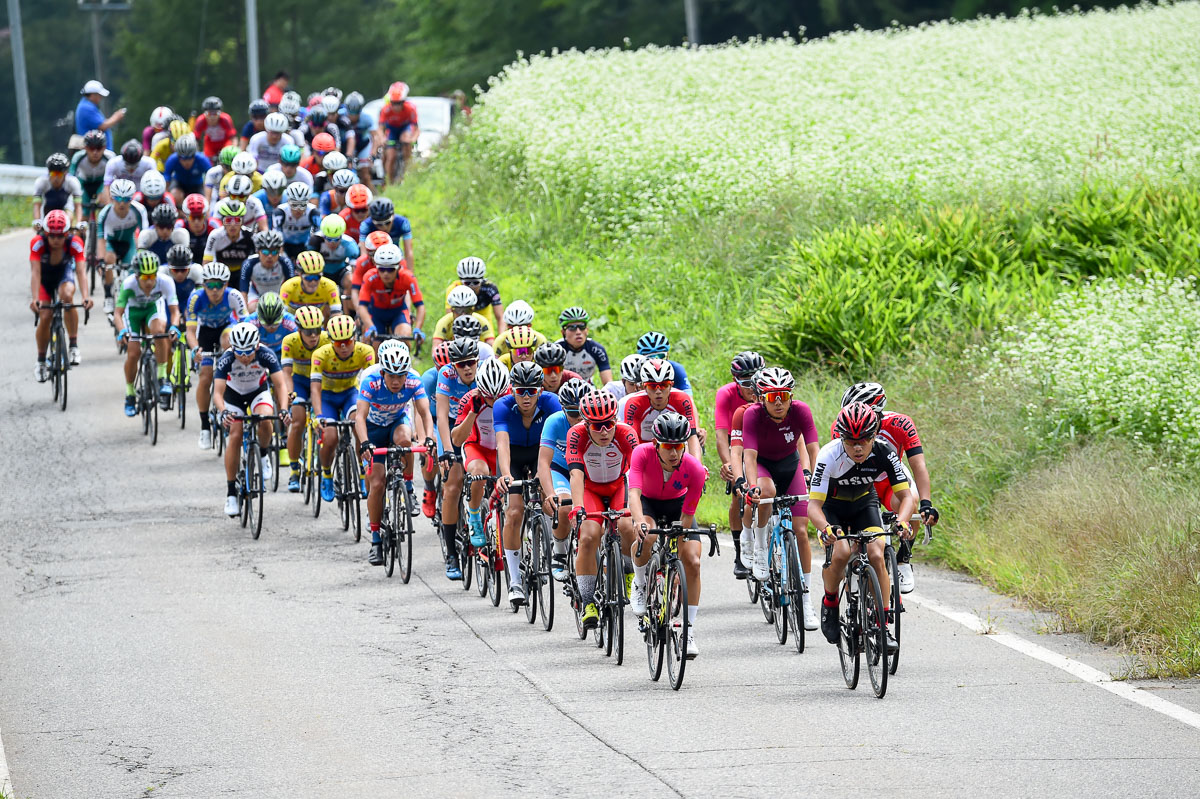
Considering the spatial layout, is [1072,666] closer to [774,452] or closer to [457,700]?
[774,452]

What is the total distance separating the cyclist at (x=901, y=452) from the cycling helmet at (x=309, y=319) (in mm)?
6348

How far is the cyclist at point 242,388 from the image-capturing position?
15672 mm

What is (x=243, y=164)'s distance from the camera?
2258cm

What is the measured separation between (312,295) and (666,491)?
7.88 m

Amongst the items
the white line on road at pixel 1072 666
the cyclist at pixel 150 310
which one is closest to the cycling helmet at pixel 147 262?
the cyclist at pixel 150 310

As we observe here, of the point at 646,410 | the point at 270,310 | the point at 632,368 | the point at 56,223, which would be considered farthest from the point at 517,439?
the point at 56,223

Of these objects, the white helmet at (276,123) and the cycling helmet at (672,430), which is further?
the white helmet at (276,123)

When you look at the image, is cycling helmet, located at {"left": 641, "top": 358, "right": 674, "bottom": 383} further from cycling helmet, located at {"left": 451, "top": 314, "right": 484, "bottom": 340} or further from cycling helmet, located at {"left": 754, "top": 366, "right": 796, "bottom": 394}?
cycling helmet, located at {"left": 451, "top": 314, "right": 484, "bottom": 340}

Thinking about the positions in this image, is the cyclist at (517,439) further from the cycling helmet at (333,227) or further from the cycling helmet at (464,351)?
Answer: the cycling helmet at (333,227)

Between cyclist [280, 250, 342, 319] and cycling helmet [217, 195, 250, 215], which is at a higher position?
cycling helmet [217, 195, 250, 215]

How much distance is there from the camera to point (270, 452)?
1714 centimetres

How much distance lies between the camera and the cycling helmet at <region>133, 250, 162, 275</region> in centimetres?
1872

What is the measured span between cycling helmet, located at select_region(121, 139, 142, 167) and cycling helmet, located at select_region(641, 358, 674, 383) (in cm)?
1392

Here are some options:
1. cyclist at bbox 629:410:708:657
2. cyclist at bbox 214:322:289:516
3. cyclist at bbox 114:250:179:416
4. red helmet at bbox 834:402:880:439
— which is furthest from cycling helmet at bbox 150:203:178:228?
red helmet at bbox 834:402:880:439
